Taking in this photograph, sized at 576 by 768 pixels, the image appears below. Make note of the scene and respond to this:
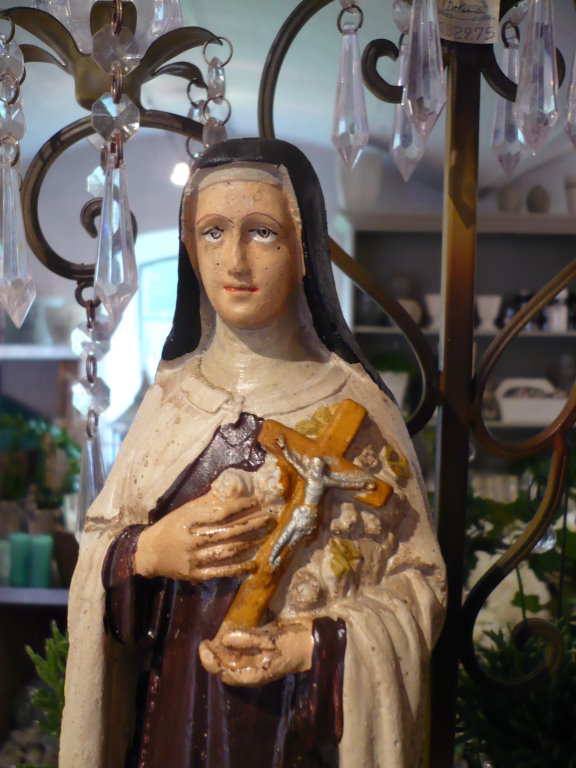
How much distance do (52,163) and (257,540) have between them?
2.00 ft

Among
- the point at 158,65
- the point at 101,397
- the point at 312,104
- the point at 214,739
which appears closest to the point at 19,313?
the point at 101,397

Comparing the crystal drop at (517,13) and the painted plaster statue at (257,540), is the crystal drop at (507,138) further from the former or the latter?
the painted plaster statue at (257,540)

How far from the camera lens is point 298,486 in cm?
91

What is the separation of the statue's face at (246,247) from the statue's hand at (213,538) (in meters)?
0.23

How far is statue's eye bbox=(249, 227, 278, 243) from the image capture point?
968 millimetres

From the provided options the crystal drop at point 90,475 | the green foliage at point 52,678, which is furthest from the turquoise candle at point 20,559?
the crystal drop at point 90,475

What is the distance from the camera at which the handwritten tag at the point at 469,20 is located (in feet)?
3.72

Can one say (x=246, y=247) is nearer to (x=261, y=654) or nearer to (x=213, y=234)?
(x=213, y=234)

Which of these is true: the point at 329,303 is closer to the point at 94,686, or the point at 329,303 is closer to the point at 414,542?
the point at 414,542

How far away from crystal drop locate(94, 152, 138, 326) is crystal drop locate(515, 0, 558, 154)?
1.74ft

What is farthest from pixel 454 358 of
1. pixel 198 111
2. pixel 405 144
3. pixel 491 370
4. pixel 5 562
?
pixel 5 562

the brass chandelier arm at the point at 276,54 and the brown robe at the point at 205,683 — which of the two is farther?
the brass chandelier arm at the point at 276,54

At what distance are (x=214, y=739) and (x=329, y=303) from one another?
0.51 metres

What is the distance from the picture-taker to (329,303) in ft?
3.29
